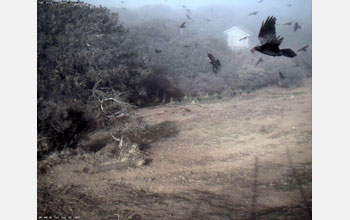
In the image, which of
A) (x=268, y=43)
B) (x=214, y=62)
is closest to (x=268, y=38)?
(x=268, y=43)

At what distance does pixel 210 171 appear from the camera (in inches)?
75.4

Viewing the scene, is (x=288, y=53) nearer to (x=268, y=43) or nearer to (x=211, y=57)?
(x=268, y=43)

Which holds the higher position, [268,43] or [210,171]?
[268,43]

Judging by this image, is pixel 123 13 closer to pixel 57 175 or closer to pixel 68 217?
pixel 57 175

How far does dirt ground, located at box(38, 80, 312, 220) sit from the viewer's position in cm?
166

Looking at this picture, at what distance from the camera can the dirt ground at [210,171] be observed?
1656 millimetres

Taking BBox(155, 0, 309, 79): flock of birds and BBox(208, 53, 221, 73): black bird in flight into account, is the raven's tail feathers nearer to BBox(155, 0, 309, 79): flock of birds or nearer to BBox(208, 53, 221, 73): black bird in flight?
BBox(155, 0, 309, 79): flock of birds

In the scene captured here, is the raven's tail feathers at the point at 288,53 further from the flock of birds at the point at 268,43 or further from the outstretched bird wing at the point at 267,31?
the outstretched bird wing at the point at 267,31

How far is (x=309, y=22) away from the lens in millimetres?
2348

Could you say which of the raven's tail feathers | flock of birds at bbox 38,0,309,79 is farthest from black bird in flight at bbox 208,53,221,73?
the raven's tail feathers

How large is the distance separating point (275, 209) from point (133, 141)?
1.10 meters

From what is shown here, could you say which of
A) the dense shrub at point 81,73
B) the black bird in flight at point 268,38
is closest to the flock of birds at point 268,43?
the black bird in flight at point 268,38

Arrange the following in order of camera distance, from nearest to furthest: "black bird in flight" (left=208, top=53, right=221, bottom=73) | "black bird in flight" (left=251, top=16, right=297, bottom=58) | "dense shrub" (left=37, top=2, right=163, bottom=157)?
"dense shrub" (left=37, top=2, right=163, bottom=157) < "black bird in flight" (left=251, top=16, right=297, bottom=58) < "black bird in flight" (left=208, top=53, right=221, bottom=73)
